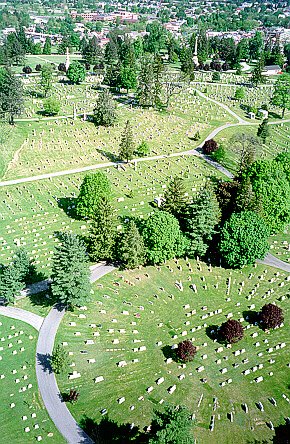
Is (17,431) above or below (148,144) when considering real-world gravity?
below

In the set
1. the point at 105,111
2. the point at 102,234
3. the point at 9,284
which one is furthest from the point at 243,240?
the point at 105,111

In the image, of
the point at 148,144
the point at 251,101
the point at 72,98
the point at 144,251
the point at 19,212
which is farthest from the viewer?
the point at 251,101

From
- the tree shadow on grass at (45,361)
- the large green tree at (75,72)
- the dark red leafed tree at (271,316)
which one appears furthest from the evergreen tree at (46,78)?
the dark red leafed tree at (271,316)

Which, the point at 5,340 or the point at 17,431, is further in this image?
the point at 5,340

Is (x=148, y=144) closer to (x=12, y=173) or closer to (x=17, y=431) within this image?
(x=12, y=173)

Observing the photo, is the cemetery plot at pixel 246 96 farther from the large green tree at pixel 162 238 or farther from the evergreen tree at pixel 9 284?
the evergreen tree at pixel 9 284

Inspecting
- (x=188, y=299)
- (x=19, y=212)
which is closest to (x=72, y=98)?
(x=19, y=212)

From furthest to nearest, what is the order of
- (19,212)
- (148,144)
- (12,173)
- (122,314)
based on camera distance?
1. (148,144)
2. (12,173)
3. (19,212)
4. (122,314)

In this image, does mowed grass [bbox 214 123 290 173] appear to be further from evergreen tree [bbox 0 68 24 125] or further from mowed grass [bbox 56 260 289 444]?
evergreen tree [bbox 0 68 24 125]

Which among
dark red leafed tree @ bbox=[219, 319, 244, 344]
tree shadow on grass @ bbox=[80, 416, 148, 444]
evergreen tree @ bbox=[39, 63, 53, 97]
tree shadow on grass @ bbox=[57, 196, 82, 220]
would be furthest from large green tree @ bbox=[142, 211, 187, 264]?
evergreen tree @ bbox=[39, 63, 53, 97]
